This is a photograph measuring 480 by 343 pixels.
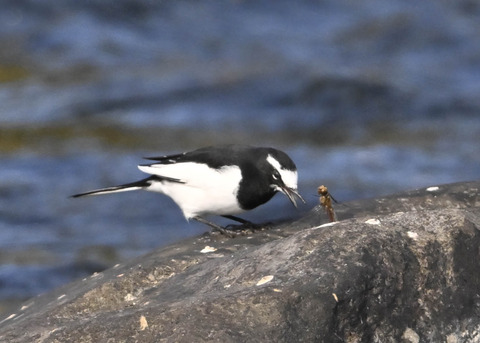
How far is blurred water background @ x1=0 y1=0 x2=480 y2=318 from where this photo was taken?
1003cm

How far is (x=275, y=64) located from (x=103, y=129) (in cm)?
270

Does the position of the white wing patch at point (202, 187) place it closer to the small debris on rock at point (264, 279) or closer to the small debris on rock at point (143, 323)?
the small debris on rock at point (264, 279)

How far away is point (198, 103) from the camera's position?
492 inches

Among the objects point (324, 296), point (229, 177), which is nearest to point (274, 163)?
point (229, 177)

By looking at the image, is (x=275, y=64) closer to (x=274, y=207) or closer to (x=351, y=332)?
(x=274, y=207)

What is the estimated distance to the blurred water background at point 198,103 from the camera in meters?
10.0

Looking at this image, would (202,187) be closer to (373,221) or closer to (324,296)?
(373,221)

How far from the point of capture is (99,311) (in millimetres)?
4328

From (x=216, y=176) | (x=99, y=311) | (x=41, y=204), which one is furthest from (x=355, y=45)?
(x=99, y=311)

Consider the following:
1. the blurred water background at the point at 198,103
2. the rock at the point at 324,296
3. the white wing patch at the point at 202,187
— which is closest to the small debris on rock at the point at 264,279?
the rock at the point at 324,296

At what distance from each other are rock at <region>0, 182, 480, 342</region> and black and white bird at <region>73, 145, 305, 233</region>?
2012 mm

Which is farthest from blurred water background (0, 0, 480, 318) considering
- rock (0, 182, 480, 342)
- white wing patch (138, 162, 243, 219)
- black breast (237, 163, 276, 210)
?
rock (0, 182, 480, 342)

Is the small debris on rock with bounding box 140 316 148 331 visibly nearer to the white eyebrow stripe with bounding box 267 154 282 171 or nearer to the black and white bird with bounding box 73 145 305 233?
the black and white bird with bounding box 73 145 305 233

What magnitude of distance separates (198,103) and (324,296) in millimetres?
8954
